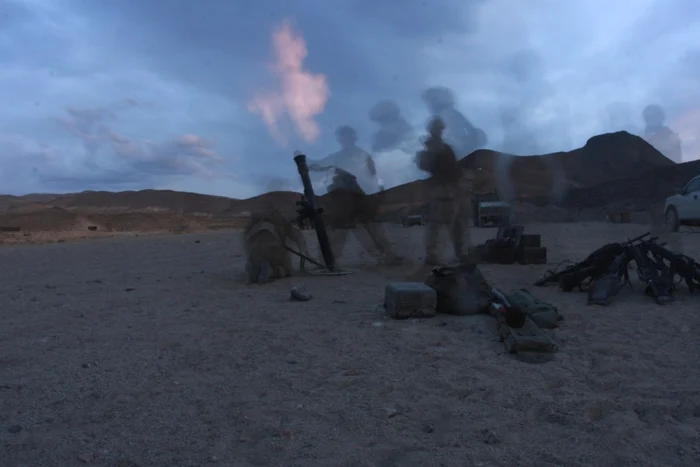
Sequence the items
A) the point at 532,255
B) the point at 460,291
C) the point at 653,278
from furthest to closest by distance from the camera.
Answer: the point at 532,255
the point at 653,278
the point at 460,291

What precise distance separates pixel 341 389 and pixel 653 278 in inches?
205

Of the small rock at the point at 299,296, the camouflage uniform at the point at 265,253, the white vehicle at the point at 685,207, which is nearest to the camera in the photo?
the small rock at the point at 299,296

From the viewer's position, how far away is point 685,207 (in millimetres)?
19797

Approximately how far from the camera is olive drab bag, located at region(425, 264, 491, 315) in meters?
6.86

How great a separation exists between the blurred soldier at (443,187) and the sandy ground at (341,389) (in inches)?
162

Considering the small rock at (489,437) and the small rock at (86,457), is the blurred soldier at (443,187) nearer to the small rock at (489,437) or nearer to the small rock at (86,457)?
the small rock at (489,437)

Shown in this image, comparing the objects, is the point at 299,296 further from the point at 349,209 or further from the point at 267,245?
the point at 349,209

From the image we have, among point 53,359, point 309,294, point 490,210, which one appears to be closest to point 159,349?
point 53,359

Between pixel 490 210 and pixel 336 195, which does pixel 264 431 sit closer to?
pixel 336 195

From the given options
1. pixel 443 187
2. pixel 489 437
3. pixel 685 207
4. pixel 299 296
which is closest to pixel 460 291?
pixel 299 296

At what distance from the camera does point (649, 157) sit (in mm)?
57969

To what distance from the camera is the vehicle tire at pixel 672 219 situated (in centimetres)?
2052

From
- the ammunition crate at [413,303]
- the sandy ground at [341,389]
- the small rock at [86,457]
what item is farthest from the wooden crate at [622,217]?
the small rock at [86,457]

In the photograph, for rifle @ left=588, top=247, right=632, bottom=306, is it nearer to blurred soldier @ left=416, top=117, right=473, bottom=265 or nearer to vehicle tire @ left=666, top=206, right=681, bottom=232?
blurred soldier @ left=416, top=117, right=473, bottom=265
